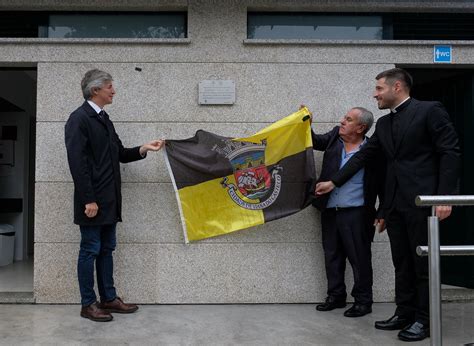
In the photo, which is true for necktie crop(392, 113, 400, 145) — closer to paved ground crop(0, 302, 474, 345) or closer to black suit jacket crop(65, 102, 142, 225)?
paved ground crop(0, 302, 474, 345)

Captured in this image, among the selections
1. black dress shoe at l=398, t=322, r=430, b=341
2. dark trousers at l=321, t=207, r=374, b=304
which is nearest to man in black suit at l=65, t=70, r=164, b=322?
dark trousers at l=321, t=207, r=374, b=304

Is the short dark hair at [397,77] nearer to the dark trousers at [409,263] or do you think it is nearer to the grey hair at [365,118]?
the grey hair at [365,118]

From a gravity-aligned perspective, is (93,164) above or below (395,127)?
below

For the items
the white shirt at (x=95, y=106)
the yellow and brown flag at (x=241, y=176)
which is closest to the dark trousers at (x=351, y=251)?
the yellow and brown flag at (x=241, y=176)

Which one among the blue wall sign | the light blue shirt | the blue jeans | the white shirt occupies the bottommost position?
the blue jeans

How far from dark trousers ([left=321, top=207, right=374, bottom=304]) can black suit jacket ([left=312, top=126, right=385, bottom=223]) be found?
0.11 meters

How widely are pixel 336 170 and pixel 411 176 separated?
84 cm

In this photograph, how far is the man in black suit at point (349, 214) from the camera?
425cm

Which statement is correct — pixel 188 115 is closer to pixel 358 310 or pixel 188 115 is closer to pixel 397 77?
pixel 397 77

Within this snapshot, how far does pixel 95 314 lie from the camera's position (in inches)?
157

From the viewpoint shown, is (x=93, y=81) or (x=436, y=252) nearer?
(x=436, y=252)

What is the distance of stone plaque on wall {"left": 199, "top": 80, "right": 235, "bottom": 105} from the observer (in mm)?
4625

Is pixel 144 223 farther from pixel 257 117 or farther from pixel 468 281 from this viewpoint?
pixel 468 281

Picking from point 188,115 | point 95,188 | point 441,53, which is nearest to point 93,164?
point 95,188
